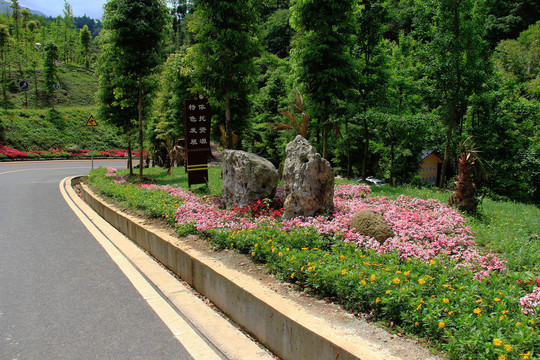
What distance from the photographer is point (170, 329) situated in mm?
3928

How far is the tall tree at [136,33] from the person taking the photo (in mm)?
13445

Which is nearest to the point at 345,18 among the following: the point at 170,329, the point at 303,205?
the point at 303,205

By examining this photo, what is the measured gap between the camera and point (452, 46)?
13422 millimetres

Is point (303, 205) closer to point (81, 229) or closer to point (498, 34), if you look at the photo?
point (81, 229)

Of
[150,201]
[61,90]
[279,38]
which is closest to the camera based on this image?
[150,201]

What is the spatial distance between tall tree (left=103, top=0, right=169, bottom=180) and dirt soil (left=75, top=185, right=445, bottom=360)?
36.2 feet

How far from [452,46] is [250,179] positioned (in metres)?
10.6

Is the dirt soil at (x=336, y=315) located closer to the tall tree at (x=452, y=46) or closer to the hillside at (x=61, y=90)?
the tall tree at (x=452, y=46)

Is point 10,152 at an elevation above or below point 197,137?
below

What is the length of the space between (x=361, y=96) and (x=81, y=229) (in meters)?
A: 11.3

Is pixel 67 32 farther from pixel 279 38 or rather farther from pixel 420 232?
pixel 420 232

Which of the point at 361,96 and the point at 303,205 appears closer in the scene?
the point at 303,205

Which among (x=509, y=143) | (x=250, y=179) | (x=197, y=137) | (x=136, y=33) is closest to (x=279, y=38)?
(x=509, y=143)

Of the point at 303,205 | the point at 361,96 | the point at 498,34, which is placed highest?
the point at 498,34
